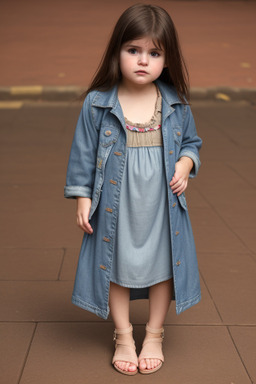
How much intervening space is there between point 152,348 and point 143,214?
53cm

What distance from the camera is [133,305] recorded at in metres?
2.84

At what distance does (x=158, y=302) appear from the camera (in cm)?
236

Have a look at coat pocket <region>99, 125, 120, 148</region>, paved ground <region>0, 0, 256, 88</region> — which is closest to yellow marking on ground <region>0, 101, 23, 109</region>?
paved ground <region>0, 0, 256, 88</region>

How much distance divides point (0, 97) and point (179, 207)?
665cm

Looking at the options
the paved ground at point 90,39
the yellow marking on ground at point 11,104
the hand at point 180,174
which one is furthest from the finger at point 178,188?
the paved ground at point 90,39

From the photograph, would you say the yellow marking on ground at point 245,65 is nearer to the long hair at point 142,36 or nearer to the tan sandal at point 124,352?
the long hair at point 142,36

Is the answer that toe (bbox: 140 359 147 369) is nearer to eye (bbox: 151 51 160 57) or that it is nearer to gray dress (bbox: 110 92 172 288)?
gray dress (bbox: 110 92 172 288)

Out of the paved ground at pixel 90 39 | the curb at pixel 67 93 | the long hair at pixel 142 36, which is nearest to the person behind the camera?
the long hair at pixel 142 36

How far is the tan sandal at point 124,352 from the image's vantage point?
2313 mm

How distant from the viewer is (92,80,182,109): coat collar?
87.5 inches

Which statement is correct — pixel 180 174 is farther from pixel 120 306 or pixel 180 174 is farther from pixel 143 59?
pixel 120 306

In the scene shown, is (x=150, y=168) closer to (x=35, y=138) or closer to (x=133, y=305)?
(x=133, y=305)

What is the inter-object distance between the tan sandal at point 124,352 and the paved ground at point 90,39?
7.28 meters

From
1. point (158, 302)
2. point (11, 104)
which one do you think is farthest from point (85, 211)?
point (11, 104)
